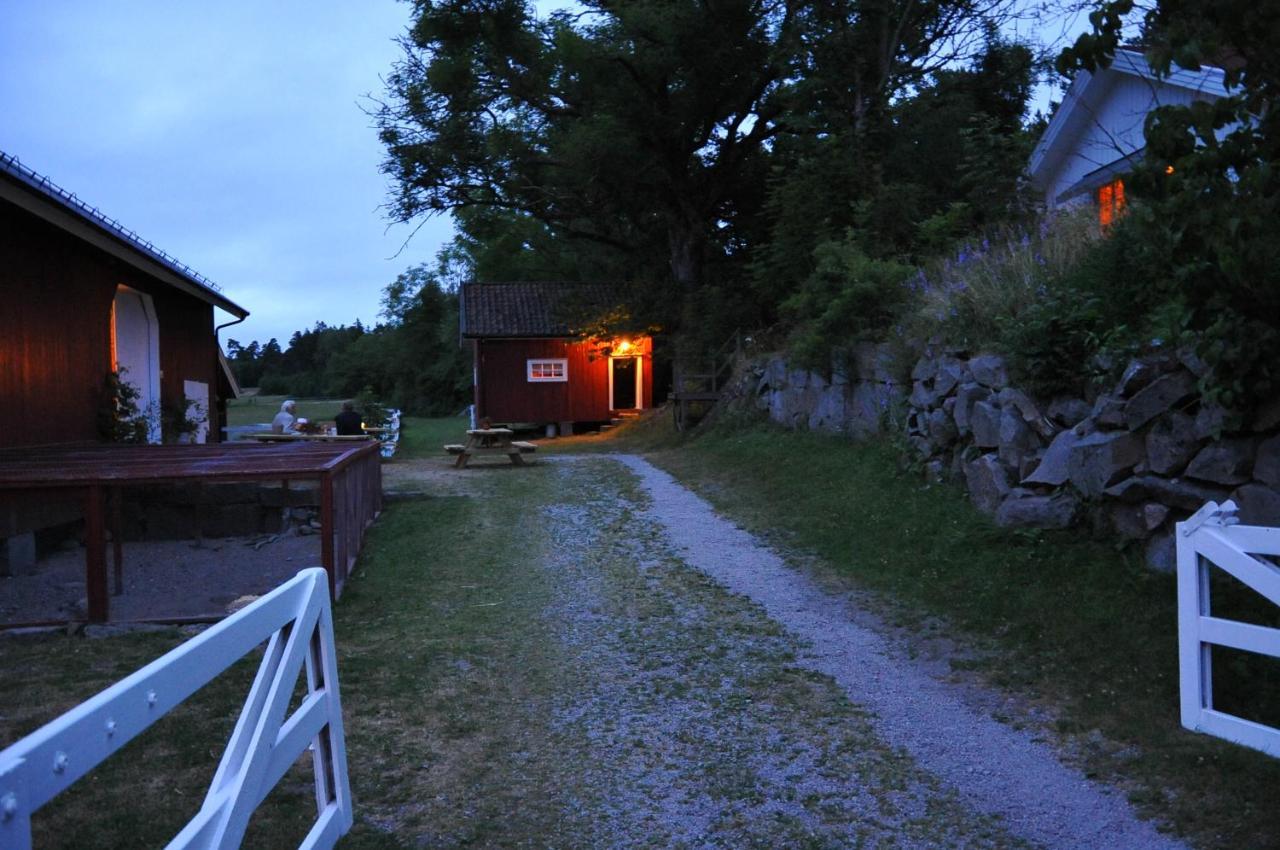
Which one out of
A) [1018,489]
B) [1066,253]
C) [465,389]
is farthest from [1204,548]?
[465,389]

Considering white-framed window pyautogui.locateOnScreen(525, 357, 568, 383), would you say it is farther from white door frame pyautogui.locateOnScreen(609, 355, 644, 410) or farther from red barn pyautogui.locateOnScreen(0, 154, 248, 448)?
red barn pyautogui.locateOnScreen(0, 154, 248, 448)

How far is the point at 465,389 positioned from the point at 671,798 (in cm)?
5328

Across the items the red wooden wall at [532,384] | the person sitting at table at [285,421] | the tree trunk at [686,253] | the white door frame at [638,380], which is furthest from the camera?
→ the white door frame at [638,380]

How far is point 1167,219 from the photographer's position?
549 centimetres

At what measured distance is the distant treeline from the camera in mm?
57719

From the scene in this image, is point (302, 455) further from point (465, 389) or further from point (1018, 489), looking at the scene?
point (465, 389)

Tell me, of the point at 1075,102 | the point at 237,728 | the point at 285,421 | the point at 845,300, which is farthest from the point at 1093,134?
the point at 237,728

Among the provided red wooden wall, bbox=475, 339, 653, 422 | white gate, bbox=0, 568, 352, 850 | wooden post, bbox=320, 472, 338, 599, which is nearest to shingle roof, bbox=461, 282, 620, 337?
red wooden wall, bbox=475, 339, 653, 422

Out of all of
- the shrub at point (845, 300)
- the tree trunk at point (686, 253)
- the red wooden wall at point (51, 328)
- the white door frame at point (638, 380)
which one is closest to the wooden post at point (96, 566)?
the red wooden wall at point (51, 328)

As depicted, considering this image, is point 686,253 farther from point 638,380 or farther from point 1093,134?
point 1093,134

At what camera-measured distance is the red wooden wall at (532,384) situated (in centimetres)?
3123

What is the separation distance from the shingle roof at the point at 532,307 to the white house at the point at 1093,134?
13.4 meters

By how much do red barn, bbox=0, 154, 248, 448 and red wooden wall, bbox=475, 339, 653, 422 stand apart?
14.6 meters

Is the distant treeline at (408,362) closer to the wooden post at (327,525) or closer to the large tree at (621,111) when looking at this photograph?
the large tree at (621,111)
